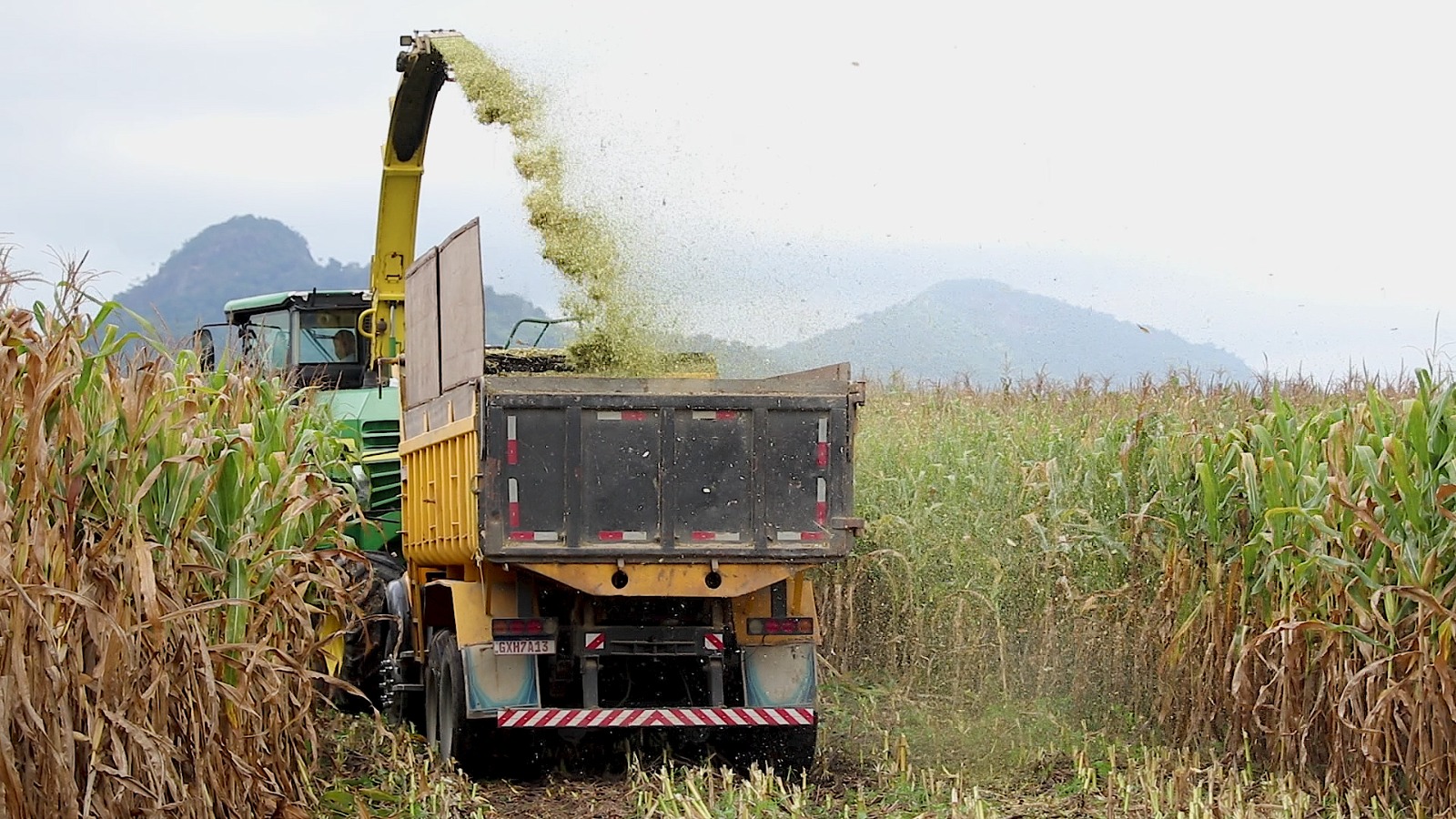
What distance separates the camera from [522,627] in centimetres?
818

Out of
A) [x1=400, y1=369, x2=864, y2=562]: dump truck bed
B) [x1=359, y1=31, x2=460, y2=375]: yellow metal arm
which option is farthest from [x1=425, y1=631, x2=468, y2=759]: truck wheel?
[x1=359, y1=31, x2=460, y2=375]: yellow metal arm

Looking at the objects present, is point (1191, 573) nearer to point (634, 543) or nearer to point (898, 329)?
point (634, 543)

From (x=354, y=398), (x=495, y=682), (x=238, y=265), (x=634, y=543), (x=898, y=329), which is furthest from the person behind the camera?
(x=238, y=265)

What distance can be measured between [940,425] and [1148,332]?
Answer: 5.62 ft

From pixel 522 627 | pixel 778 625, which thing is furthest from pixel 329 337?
pixel 778 625

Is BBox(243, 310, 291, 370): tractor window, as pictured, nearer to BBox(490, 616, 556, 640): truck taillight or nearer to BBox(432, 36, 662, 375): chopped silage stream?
BBox(432, 36, 662, 375): chopped silage stream

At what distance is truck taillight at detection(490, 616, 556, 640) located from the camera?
816 cm

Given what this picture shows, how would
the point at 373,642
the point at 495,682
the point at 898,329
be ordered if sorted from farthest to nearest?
the point at 898,329, the point at 373,642, the point at 495,682

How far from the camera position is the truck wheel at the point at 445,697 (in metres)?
8.41

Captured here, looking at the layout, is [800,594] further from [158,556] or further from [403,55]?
[403,55]

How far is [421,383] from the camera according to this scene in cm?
1005

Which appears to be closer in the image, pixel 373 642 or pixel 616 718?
pixel 616 718

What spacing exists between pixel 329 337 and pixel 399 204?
1209mm

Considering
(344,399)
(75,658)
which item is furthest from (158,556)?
(344,399)
